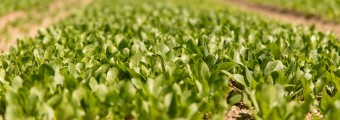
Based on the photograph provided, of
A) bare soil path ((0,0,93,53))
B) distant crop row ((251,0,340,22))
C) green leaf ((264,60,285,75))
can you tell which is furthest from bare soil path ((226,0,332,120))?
bare soil path ((0,0,93,53))

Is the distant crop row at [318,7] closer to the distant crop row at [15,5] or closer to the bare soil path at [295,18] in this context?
the bare soil path at [295,18]

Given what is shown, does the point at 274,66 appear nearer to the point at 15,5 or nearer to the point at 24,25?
the point at 24,25

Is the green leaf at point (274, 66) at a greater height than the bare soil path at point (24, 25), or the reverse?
the bare soil path at point (24, 25)

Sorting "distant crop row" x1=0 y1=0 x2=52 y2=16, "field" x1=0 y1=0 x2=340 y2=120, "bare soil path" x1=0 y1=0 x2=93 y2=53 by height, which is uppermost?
"distant crop row" x1=0 y1=0 x2=52 y2=16

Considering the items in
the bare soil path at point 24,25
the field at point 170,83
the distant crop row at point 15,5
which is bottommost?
the field at point 170,83

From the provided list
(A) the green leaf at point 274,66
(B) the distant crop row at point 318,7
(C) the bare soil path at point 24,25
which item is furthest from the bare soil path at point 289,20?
(C) the bare soil path at point 24,25

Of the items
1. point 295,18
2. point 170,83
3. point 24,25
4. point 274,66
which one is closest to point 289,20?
point 295,18

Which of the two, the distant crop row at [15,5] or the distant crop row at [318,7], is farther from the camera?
the distant crop row at [15,5]

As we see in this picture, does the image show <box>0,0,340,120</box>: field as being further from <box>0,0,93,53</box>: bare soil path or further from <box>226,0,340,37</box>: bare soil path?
<box>226,0,340,37</box>: bare soil path

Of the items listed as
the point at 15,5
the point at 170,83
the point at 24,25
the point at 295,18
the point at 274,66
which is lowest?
the point at 170,83
